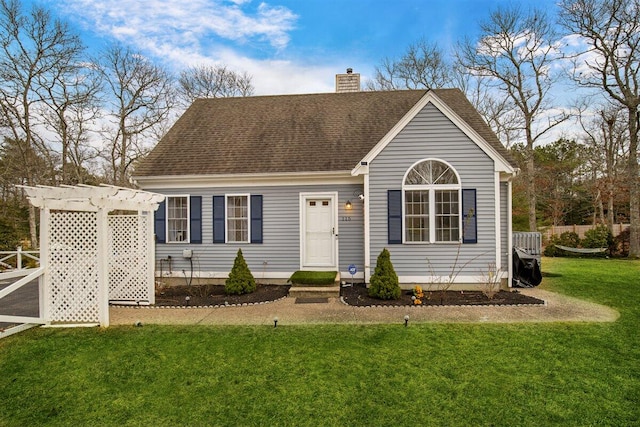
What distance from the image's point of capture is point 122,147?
2017 centimetres

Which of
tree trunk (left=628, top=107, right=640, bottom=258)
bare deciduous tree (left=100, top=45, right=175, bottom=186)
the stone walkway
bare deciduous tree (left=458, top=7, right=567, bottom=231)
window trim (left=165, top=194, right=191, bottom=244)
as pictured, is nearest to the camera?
the stone walkway

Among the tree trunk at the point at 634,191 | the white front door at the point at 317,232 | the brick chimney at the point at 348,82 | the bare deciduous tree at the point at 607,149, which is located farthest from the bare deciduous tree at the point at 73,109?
the bare deciduous tree at the point at 607,149

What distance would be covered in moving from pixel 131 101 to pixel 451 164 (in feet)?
64.5

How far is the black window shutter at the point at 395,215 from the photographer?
8367 mm

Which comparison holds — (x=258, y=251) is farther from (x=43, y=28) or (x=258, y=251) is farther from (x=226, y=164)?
(x=43, y=28)

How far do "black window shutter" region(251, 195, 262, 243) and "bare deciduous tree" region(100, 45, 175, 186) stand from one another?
48.5 ft

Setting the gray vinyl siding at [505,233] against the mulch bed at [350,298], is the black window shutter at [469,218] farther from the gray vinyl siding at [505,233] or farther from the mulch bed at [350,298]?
the mulch bed at [350,298]

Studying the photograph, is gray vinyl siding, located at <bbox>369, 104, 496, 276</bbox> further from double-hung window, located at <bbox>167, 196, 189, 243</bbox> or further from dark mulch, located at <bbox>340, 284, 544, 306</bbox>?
double-hung window, located at <bbox>167, 196, 189, 243</bbox>

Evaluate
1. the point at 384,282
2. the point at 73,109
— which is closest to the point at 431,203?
the point at 384,282

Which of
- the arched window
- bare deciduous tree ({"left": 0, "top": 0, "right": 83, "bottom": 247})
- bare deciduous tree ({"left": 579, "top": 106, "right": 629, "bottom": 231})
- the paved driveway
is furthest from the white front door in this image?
bare deciduous tree ({"left": 579, "top": 106, "right": 629, "bottom": 231})

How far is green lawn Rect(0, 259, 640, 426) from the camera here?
11.2ft

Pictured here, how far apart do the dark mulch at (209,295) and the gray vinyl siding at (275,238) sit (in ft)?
2.08

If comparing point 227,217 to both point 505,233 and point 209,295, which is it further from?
A: point 505,233

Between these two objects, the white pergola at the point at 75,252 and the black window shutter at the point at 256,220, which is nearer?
the white pergola at the point at 75,252
